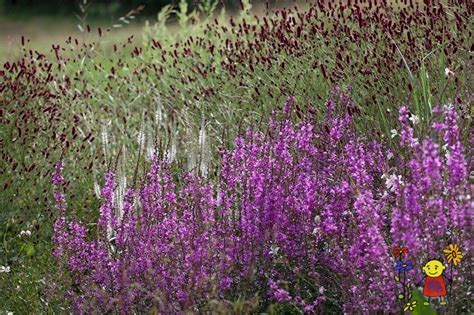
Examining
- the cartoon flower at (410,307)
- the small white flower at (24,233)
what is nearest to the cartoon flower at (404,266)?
the cartoon flower at (410,307)

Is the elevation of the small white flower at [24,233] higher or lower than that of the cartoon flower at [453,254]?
higher

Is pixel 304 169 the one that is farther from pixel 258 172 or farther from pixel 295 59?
pixel 295 59

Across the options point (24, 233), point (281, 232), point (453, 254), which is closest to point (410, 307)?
point (453, 254)

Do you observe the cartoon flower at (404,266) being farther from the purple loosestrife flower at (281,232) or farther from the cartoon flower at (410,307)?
the cartoon flower at (410,307)

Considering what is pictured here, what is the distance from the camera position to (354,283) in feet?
11.7

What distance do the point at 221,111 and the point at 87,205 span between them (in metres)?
1.13

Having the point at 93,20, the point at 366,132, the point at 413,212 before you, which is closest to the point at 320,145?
the point at 366,132

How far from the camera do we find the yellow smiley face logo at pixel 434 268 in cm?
313
